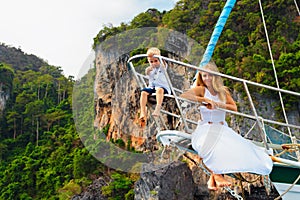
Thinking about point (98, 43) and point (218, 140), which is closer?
point (218, 140)

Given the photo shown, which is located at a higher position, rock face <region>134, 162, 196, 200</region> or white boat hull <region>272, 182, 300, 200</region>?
white boat hull <region>272, 182, 300, 200</region>

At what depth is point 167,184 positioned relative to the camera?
12578 millimetres

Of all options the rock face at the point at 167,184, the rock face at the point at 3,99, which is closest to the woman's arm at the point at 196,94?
the rock face at the point at 167,184

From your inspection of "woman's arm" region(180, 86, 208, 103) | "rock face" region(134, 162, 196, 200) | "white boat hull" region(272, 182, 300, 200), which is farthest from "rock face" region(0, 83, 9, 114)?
"woman's arm" region(180, 86, 208, 103)

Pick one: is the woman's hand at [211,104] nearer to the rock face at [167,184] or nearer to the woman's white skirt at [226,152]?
the woman's white skirt at [226,152]

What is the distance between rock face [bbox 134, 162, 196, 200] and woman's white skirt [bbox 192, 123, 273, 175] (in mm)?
9988

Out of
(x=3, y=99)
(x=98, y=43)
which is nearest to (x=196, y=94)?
(x=98, y=43)

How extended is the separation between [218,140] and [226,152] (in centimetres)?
10

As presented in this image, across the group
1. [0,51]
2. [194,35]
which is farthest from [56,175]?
[0,51]

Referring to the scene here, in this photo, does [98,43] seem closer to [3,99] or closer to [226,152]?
[226,152]

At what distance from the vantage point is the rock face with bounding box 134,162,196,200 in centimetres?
1240

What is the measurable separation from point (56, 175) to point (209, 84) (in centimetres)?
1808

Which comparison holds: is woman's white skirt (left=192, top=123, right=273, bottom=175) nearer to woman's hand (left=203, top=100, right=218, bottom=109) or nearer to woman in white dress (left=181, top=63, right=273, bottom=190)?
woman in white dress (left=181, top=63, right=273, bottom=190)

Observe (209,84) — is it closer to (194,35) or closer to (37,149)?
(194,35)
